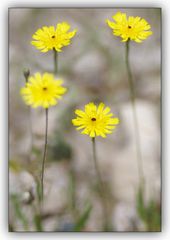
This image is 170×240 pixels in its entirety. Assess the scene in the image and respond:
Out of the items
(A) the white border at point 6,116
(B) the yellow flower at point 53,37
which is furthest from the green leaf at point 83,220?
(B) the yellow flower at point 53,37

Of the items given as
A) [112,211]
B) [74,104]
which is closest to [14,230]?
[112,211]

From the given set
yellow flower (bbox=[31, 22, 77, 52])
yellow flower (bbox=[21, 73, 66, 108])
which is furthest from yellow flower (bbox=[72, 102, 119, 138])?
yellow flower (bbox=[31, 22, 77, 52])

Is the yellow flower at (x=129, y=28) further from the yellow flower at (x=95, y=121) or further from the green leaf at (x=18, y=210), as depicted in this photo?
the green leaf at (x=18, y=210)

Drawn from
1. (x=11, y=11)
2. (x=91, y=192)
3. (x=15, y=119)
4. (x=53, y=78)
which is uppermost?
(x=11, y=11)

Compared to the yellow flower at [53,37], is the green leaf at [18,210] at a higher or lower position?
lower

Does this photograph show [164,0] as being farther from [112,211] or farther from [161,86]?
[112,211]

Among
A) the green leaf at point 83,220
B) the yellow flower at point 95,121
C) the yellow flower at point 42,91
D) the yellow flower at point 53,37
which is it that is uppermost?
the yellow flower at point 53,37

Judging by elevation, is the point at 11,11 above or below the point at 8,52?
above
